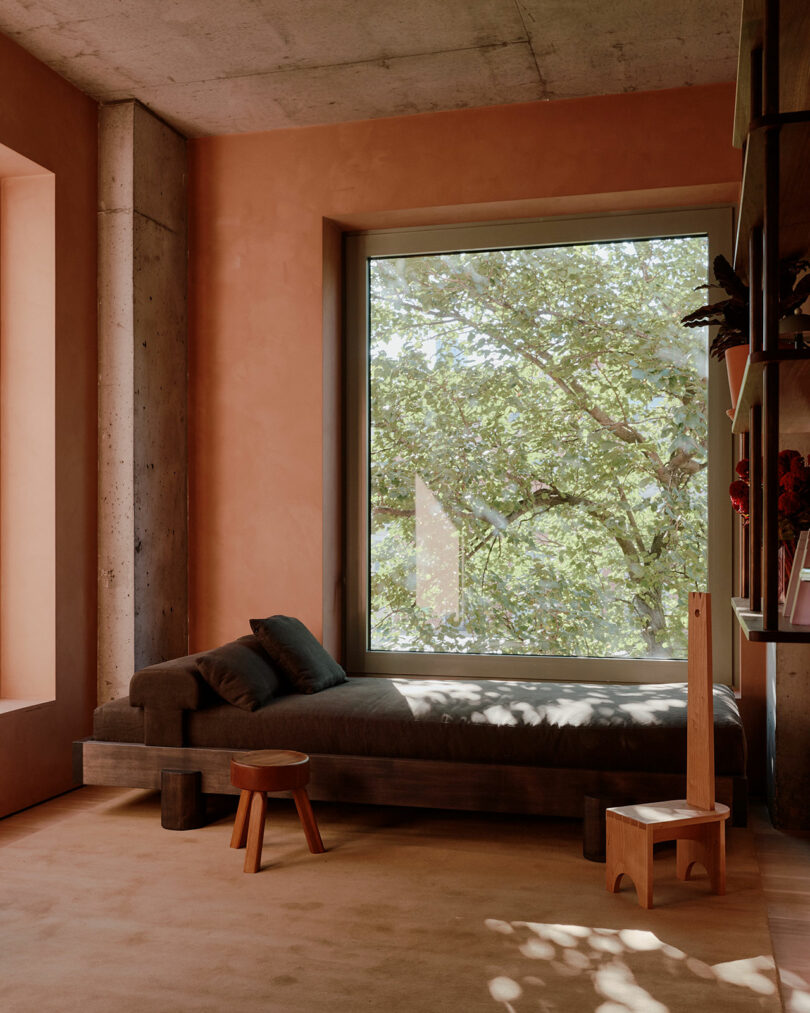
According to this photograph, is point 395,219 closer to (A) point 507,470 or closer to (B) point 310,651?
(A) point 507,470

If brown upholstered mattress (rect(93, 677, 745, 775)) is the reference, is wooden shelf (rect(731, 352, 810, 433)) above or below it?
above

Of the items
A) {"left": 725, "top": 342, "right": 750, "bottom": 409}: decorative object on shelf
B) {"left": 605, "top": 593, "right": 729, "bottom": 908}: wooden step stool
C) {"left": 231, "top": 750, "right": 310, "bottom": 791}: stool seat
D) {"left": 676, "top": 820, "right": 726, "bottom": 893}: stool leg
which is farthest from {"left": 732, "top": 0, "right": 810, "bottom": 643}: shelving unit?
{"left": 231, "top": 750, "right": 310, "bottom": 791}: stool seat

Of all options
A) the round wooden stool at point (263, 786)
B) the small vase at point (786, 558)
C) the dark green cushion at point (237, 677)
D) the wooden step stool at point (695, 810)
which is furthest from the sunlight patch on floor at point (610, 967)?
the dark green cushion at point (237, 677)

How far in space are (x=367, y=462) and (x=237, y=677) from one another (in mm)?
1677

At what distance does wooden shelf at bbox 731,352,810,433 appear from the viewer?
1.88 meters

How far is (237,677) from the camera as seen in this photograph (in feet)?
13.6

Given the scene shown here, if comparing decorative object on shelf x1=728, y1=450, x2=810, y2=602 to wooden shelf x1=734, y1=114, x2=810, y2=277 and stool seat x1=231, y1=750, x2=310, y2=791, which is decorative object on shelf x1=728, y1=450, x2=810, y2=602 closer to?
wooden shelf x1=734, y1=114, x2=810, y2=277

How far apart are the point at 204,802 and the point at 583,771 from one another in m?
1.61

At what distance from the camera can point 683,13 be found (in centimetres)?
404

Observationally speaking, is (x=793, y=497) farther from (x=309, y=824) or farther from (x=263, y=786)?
(x=309, y=824)

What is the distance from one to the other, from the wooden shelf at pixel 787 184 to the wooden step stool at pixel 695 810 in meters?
1.39

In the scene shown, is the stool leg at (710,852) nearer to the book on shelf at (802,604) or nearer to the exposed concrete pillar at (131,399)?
the book on shelf at (802,604)

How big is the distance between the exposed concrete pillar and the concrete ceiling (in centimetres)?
33

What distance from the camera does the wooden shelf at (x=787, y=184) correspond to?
1884mm
